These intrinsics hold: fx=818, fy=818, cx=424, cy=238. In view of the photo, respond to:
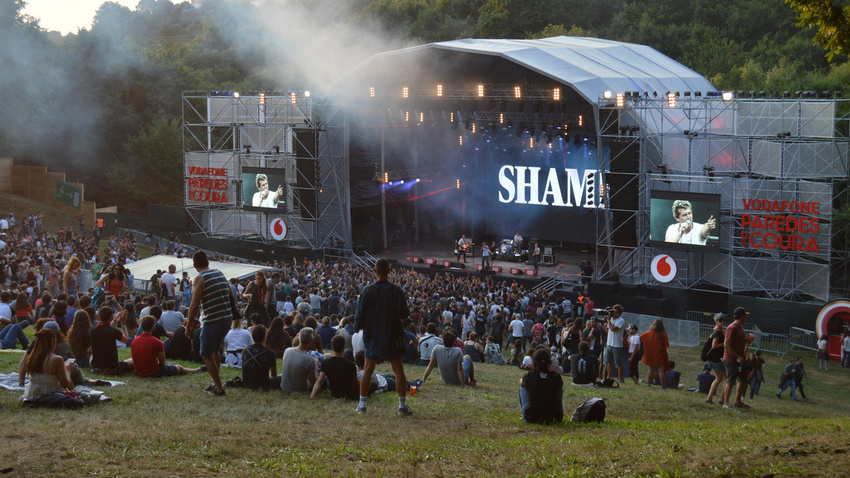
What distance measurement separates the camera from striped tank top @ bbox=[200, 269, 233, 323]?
7.41 metres

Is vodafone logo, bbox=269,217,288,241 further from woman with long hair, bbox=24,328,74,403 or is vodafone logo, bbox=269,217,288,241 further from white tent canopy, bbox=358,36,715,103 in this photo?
woman with long hair, bbox=24,328,74,403

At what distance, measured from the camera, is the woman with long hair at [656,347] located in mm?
11648

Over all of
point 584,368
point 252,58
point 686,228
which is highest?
point 252,58

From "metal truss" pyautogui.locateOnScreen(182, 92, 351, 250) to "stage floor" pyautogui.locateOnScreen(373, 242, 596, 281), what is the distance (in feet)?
9.29

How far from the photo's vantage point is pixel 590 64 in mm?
28031

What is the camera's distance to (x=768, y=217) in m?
22.0

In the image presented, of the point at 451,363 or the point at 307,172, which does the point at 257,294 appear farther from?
the point at 307,172

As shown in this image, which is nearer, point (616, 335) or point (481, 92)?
point (616, 335)

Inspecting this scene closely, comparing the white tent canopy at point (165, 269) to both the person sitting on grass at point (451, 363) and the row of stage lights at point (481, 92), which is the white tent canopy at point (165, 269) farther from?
the person sitting on grass at point (451, 363)

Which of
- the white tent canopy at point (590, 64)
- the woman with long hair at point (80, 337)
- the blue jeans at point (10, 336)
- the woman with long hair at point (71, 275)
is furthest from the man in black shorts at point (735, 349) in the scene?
the white tent canopy at point (590, 64)

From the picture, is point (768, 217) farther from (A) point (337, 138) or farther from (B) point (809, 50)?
(B) point (809, 50)

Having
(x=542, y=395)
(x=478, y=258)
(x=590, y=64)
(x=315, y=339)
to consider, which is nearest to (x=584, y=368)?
(x=315, y=339)

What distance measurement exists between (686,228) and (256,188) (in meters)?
17.2

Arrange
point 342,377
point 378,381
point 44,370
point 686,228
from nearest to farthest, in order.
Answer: point 44,370
point 342,377
point 378,381
point 686,228
